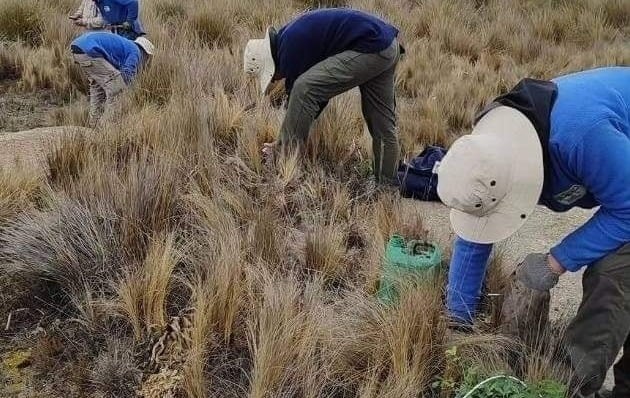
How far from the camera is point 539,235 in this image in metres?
4.48

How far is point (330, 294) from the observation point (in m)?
3.30

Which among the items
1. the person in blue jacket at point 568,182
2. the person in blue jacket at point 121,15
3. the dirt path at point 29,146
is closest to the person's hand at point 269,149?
the dirt path at point 29,146

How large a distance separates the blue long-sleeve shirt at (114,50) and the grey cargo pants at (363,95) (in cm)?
228

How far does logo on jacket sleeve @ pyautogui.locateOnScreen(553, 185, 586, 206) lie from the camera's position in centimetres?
253

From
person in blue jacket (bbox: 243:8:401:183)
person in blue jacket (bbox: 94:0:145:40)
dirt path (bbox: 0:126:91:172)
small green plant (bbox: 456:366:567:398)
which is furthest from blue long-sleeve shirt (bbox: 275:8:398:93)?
person in blue jacket (bbox: 94:0:145:40)

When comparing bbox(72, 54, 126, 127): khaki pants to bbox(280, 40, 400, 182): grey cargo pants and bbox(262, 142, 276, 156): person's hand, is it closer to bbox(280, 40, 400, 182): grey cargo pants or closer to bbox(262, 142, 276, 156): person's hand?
bbox(262, 142, 276, 156): person's hand

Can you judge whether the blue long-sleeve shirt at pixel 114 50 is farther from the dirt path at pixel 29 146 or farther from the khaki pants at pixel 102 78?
the dirt path at pixel 29 146

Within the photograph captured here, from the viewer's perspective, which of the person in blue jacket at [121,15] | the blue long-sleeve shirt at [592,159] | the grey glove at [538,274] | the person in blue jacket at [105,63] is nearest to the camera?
the blue long-sleeve shirt at [592,159]

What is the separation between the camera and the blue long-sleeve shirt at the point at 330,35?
4.39 m

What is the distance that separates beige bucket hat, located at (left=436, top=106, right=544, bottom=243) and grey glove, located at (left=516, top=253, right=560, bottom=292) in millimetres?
262

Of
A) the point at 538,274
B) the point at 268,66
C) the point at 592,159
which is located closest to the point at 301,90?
the point at 268,66

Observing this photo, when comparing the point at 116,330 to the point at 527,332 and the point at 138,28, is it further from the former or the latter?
the point at 138,28

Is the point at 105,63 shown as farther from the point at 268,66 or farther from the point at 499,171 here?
the point at 499,171

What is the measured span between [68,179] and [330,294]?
168 centimetres
